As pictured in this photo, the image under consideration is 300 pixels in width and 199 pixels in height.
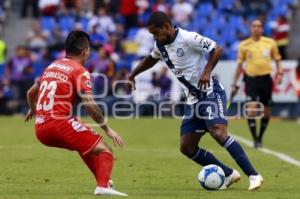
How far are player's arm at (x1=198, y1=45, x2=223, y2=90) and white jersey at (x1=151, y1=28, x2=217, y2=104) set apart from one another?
0.19ft

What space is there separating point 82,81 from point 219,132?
205 centimetres

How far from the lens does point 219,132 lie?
36.1 ft

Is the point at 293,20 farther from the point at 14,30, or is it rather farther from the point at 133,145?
the point at 133,145

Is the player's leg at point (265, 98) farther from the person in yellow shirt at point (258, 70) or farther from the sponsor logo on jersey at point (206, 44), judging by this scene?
the sponsor logo on jersey at point (206, 44)

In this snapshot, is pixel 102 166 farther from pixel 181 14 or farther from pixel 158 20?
pixel 181 14

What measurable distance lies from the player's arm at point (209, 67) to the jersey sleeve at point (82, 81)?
159cm

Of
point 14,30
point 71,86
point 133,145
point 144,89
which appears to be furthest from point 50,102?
point 14,30

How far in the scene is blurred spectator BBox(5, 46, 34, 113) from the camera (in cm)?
2836

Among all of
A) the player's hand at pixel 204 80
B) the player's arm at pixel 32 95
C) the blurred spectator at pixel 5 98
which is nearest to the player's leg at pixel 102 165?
the player's arm at pixel 32 95

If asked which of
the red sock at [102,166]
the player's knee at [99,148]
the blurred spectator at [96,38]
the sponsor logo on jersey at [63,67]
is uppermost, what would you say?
the sponsor logo on jersey at [63,67]

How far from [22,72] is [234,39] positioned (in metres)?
7.73

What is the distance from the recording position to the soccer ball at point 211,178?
1101 centimetres

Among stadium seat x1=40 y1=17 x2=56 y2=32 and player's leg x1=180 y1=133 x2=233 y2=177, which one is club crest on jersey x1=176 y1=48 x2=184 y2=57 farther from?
stadium seat x1=40 y1=17 x2=56 y2=32

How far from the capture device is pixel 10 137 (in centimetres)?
2023
